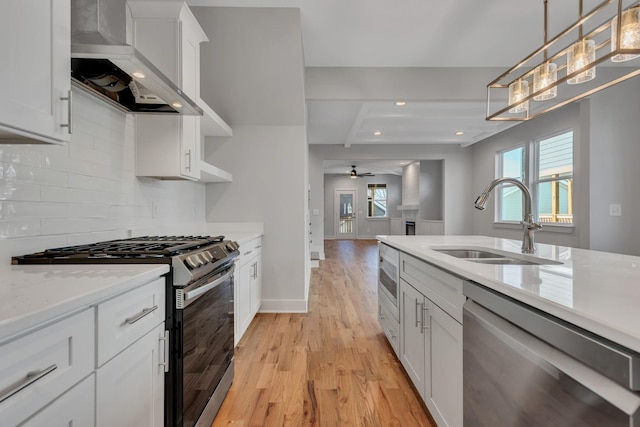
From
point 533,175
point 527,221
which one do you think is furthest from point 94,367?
point 533,175

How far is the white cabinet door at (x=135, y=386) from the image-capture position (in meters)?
0.90

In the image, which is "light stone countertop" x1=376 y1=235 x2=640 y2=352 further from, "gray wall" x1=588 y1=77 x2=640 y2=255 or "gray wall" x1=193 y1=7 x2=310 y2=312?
"gray wall" x1=588 y1=77 x2=640 y2=255

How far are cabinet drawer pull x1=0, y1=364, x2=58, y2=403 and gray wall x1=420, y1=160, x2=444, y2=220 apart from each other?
7.84 metres

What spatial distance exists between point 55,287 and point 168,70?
1.66m

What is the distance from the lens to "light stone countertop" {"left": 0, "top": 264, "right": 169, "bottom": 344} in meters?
0.64

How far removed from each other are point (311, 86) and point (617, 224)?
3.68 m

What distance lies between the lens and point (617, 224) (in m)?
3.53

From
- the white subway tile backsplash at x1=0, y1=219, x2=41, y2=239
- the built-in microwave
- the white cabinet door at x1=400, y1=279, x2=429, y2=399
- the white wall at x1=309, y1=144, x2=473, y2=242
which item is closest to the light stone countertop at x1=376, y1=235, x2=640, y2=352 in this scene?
the white cabinet door at x1=400, y1=279, x2=429, y2=399

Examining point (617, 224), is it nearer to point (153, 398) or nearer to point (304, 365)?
point (304, 365)

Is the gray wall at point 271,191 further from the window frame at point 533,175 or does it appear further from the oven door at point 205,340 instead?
the window frame at point 533,175

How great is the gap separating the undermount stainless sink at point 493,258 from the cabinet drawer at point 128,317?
133 centimetres

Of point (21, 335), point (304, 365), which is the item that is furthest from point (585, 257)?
point (21, 335)

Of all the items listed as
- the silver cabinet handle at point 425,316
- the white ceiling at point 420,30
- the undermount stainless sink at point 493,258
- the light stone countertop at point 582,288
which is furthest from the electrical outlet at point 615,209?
the silver cabinet handle at point 425,316

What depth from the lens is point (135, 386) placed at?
104cm
